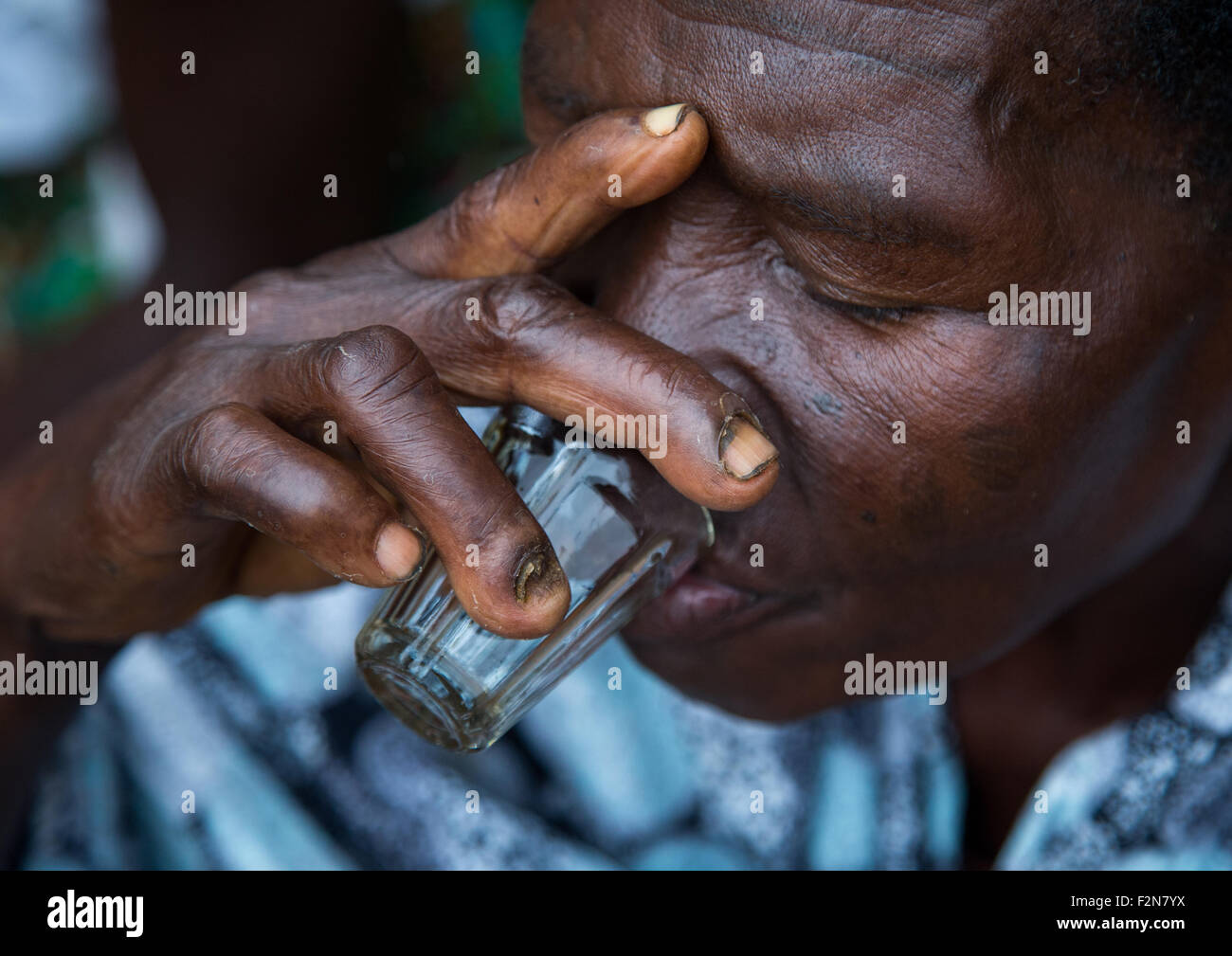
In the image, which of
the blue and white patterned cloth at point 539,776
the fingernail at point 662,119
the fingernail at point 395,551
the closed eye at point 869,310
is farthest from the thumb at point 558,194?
the blue and white patterned cloth at point 539,776

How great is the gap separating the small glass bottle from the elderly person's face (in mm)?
109

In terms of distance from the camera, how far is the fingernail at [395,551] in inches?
31.7

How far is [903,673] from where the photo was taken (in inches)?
44.4

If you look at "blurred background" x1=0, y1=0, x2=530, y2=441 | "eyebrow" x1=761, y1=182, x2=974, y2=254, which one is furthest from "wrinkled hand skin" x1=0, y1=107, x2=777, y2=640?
"blurred background" x1=0, y1=0, x2=530, y2=441

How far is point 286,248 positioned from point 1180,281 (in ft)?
4.42

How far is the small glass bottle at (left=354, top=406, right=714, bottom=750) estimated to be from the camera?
89cm

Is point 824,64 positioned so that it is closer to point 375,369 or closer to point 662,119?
point 662,119

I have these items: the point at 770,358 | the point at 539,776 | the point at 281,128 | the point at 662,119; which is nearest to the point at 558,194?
the point at 662,119

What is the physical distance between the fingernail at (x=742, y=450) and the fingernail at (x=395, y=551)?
219 mm

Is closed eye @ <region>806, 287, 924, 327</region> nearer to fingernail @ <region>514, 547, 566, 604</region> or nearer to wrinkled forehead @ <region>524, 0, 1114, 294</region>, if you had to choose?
wrinkled forehead @ <region>524, 0, 1114, 294</region>

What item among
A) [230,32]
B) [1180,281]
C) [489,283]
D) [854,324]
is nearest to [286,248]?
[230,32]

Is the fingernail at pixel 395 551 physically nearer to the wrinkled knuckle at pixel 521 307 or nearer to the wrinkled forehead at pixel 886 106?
the wrinkled knuckle at pixel 521 307

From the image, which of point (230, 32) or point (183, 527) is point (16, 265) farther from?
point (183, 527)

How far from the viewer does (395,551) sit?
2.64 ft
